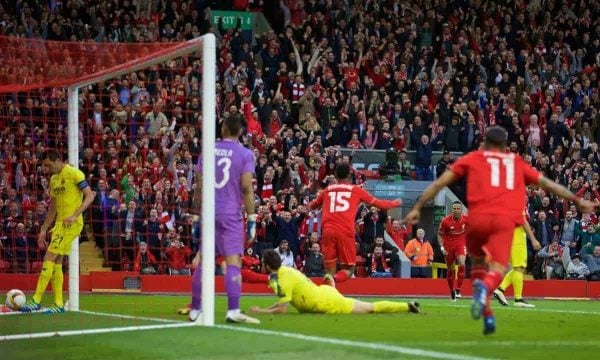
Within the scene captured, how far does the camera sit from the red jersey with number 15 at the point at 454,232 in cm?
2175

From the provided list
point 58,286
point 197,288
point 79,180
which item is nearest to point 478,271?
point 197,288

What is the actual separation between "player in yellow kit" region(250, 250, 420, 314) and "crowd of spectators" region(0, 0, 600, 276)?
15.2 feet

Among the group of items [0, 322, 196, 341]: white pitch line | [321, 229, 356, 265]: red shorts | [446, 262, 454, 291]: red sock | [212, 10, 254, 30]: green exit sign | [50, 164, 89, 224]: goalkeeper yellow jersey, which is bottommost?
[446, 262, 454, 291]: red sock

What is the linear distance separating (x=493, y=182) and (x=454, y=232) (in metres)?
10.5

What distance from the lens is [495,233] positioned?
11258 millimetres

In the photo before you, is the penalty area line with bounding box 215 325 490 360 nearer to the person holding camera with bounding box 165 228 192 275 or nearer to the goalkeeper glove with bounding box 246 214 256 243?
the goalkeeper glove with bounding box 246 214 256 243

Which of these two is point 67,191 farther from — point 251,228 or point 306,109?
point 306,109

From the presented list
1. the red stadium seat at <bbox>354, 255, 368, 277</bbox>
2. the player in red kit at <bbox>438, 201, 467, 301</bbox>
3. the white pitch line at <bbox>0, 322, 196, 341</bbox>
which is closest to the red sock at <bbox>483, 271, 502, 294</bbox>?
the white pitch line at <bbox>0, 322, 196, 341</bbox>

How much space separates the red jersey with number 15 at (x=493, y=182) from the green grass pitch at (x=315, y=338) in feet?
4.33

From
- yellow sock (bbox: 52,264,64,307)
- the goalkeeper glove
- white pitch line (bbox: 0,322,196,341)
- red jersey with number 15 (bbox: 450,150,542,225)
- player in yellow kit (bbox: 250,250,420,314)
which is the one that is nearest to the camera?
red jersey with number 15 (bbox: 450,150,542,225)

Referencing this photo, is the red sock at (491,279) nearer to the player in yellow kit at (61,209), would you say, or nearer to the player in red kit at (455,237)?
the player in yellow kit at (61,209)

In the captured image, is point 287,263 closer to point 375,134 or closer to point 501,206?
point 375,134

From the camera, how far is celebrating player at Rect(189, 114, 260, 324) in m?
13.2

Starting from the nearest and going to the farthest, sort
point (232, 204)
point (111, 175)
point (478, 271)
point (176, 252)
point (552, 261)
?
point (478, 271), point (232, 204), point (176, 252), point (111, 175), point (552, 261)
